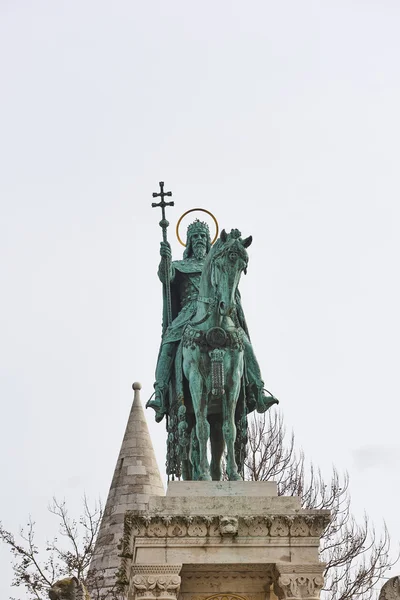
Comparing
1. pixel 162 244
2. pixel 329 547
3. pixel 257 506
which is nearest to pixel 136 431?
pixel 329 547

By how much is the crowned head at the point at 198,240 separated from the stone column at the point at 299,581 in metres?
4.42

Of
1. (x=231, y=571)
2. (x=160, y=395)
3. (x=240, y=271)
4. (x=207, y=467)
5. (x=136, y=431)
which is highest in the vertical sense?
(x=136, y=431)

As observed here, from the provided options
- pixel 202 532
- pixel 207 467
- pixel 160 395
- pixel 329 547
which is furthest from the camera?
pixel 329 547

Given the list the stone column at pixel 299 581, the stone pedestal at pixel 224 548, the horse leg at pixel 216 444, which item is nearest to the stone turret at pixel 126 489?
the horse leg at pixel 216 444

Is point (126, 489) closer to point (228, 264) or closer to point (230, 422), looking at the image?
point (230, 422)

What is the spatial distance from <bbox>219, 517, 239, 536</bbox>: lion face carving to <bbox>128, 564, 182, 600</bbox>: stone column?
1.83 ft

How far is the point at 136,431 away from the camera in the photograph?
26.5 meters

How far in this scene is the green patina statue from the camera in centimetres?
1211

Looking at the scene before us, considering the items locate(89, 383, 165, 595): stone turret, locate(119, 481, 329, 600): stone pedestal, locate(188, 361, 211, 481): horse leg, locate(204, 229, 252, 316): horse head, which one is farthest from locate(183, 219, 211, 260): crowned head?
locate(89, 383, 165, 595): stone turret

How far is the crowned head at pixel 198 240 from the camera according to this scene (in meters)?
13.9

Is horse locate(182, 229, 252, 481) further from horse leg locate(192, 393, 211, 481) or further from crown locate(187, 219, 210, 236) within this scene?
crown locate(187, 219, 210, 236)

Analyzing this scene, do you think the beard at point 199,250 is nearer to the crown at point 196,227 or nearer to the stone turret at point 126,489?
the crown at point 196,227

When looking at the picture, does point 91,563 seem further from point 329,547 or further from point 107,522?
point 329,547

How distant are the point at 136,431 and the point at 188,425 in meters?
14.1
